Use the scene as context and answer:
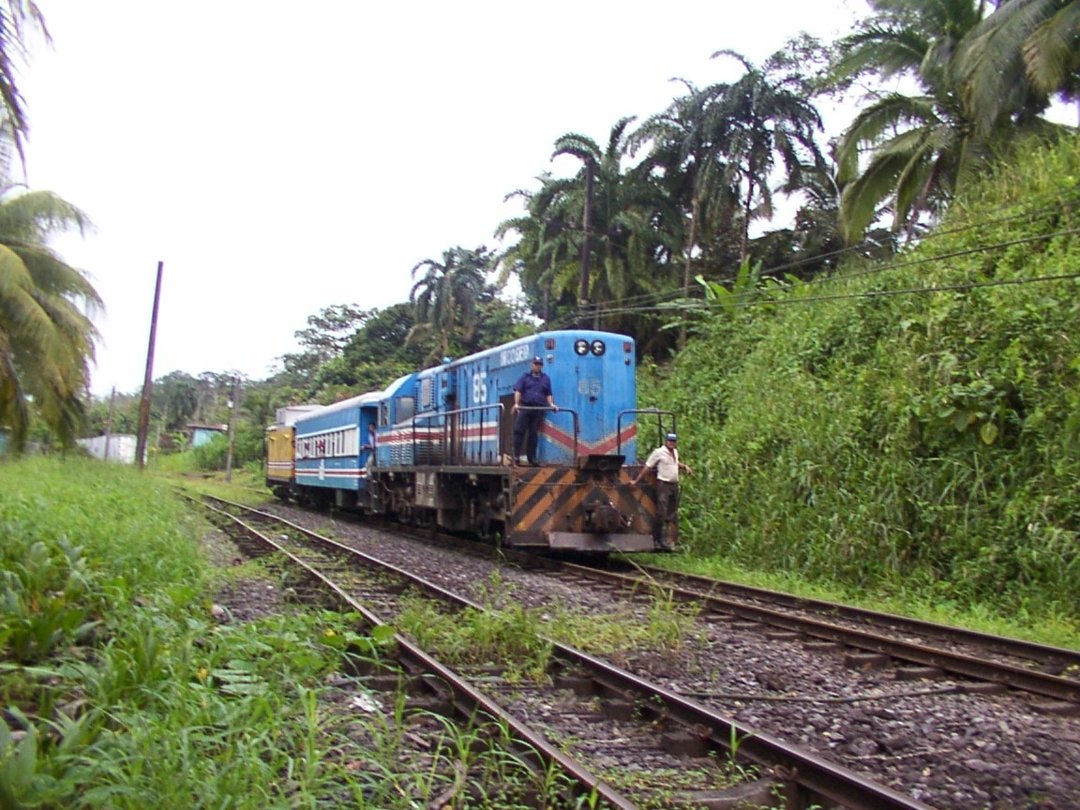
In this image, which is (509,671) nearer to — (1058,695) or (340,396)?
(1058,695)

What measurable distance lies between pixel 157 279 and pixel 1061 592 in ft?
92.4

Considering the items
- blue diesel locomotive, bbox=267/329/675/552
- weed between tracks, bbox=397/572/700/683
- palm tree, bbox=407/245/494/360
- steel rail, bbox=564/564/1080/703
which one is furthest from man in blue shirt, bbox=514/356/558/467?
palm tree, bbox=407/245/494/360

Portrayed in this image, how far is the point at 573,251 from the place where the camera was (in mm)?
29000

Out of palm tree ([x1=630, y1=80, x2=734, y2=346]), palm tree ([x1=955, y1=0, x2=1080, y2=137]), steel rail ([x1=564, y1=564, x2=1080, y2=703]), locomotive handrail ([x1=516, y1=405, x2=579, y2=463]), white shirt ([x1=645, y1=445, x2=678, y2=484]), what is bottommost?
steel rail ([x1=564, y1=564, x2=1080, y2=703])

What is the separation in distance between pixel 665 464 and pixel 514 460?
1878mm

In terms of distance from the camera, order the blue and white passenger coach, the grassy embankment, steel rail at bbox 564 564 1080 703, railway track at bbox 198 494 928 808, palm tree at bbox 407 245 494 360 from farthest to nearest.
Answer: palm tree at bbox 407 245 494 360
the blue and white passenger coach
steel rail at bbox 564 564 1080 703
railway track at bbox 198 494 928 808
the grassy embankment

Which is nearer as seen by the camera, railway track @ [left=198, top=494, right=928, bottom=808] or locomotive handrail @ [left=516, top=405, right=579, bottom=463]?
railway track @ [left=198, top=494, right=928, bottom=808]

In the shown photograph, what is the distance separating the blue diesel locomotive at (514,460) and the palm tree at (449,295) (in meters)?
25.5

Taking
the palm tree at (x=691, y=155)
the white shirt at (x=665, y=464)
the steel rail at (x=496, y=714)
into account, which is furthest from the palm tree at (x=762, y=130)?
the steel rail at (x=496, y=714)

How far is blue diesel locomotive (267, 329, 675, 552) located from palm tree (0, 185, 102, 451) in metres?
6.01

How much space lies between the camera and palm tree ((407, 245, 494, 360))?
1743 inches

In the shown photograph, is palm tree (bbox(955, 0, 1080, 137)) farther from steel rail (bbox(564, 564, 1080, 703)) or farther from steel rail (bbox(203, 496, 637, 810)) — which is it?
steel rail (bbox(203, 496, 637, 810))

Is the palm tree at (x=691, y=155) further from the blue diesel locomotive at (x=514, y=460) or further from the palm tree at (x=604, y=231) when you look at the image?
the blue diesel locomotive at (x=514, y=460)

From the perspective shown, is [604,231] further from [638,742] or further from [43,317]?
[638,742]
